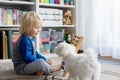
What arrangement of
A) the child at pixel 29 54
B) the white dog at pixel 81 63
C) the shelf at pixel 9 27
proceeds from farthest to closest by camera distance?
the shelf at pixel 9 27 → the child at pixel 29 54 → the white dog at pixel 81 63

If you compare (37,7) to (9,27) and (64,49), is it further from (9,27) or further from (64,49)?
(64,49)

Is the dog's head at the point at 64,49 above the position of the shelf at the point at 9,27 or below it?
below

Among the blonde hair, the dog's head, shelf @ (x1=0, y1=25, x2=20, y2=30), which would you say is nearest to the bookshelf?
shelf @ (x1=0, y1=25, x2=20, y2=30)

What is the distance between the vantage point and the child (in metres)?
1.69

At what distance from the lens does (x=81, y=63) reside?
1412mm

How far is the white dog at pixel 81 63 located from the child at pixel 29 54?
26cm

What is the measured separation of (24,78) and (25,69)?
0.27 ft

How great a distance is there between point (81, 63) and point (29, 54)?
1.56ft

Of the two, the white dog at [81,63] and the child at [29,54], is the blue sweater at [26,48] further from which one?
the white dog at [81,63]

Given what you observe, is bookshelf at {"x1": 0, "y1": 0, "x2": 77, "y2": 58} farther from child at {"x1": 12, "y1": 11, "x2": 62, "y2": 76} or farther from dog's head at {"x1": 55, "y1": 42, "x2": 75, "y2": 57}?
dog's head at {"x1": 55, "y1": 42, "x2": 75, "y2": 57}

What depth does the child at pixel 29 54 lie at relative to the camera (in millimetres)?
1690

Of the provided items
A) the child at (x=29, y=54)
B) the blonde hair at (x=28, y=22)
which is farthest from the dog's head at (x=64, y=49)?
the blonde hair at (x=28, y=22)

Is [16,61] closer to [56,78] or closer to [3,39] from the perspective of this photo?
[56,78]

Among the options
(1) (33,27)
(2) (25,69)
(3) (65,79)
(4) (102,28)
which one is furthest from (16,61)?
(4) (102,28)
